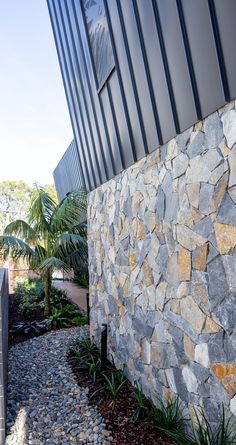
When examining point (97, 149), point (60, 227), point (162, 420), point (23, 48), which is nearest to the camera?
point (162, 420)

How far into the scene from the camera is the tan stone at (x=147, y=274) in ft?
12.5

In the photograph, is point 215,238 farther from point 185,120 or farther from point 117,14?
point 117,14

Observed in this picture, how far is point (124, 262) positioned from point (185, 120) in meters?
2.22

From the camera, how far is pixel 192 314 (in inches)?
117

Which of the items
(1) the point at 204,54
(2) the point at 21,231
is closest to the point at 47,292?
(2) the point at 21,231

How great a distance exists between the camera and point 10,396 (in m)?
4.27

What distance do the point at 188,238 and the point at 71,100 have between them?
189 inches

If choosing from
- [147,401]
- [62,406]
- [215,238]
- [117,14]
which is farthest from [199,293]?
[117,14]

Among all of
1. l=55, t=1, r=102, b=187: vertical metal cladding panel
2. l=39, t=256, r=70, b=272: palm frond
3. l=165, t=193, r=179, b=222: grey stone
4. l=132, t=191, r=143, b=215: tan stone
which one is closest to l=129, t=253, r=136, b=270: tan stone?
l=132, t=191, r=143, b=215: tan stone

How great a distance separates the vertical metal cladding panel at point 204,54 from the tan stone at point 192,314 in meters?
1.60

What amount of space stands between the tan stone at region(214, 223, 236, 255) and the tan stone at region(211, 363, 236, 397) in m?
0.84

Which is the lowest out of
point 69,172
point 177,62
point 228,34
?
point 228,34

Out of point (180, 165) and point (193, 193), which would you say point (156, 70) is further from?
point (193, 193)

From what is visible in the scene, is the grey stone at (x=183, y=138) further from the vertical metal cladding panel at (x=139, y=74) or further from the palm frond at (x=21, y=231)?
the palm frond at (x=21, y=231)
